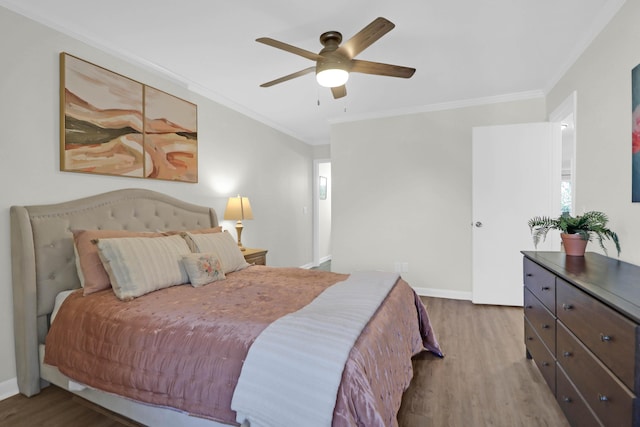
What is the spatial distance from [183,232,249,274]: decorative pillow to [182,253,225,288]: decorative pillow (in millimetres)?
163

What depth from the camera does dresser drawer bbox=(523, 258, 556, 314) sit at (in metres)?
1.72

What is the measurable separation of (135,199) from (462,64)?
3.05 metres

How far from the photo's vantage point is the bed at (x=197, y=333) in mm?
1198

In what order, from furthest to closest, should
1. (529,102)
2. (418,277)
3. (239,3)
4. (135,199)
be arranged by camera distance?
(418,277)
(529,102)
(135,199)
(239,3)

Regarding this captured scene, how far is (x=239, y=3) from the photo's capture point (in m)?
1.96

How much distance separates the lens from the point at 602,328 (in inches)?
46.3

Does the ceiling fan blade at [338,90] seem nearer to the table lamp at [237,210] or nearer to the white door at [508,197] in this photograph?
the table lamp at [237,210]

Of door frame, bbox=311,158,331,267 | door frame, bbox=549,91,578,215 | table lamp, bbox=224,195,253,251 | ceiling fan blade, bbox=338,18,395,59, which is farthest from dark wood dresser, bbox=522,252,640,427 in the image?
door frame, bbox=311,158,331,267

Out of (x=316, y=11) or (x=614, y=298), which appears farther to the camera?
(x=316, y=11)

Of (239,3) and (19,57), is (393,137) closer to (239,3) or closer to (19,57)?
(239,3)

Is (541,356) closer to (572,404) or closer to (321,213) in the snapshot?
(572,404)

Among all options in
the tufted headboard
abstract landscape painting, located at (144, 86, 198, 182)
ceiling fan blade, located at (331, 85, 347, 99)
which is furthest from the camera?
abstract landscape painting, located at (144, 86, 198, 182)

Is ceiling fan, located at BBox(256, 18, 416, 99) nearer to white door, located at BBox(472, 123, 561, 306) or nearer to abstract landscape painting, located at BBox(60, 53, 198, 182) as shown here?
abstract landscape painting, located at BBox(60, 53, 198, 182)

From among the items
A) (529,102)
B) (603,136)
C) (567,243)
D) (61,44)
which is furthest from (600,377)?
(61,44)
